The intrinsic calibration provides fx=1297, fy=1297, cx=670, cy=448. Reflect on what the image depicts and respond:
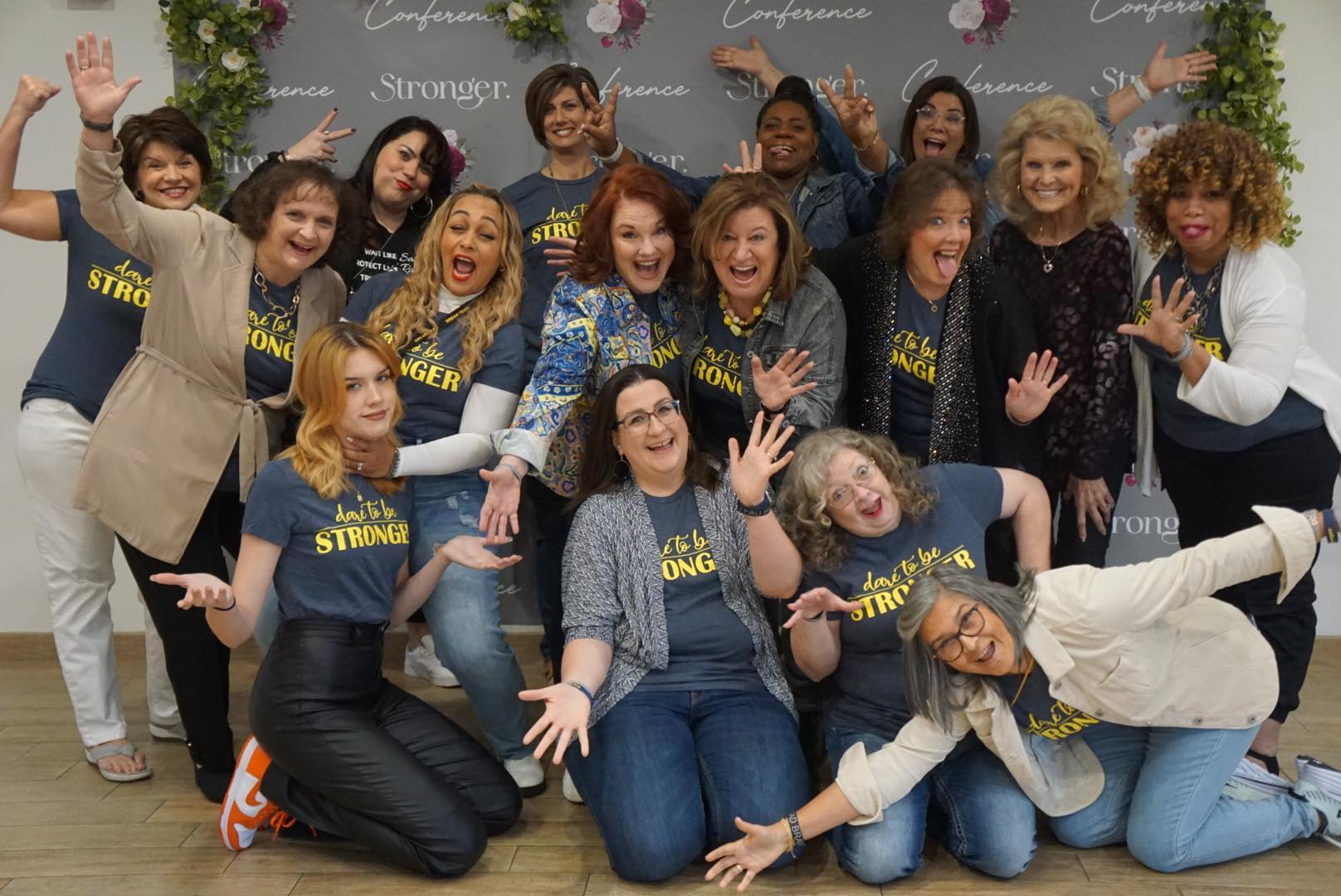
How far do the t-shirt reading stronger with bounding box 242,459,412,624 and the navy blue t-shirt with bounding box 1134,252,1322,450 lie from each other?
1898mm

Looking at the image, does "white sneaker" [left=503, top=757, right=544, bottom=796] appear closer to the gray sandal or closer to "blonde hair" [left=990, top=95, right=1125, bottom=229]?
the gray sandal

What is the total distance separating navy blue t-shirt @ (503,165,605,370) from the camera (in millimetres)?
3498

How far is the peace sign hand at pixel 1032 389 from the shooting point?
3.06 meters

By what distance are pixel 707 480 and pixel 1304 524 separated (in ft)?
4.18

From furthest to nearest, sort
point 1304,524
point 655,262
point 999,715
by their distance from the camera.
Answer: point 655,262
point 999,715
point 1304,524

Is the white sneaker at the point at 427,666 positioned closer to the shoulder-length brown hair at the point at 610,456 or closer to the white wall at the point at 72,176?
the white wall at the point at 72,176

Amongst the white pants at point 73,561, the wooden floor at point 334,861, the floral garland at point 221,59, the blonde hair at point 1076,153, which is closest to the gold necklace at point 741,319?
the blonde hair at point 1076,153

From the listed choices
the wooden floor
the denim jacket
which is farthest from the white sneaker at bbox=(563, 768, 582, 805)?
the denim jacket

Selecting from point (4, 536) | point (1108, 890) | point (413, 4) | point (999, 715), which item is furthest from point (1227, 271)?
point (4, 536)

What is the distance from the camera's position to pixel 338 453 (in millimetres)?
2936

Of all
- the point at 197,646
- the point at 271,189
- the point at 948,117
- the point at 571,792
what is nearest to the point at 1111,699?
the point at 571,792

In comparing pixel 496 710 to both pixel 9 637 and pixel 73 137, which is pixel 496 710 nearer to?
pixel 9 637

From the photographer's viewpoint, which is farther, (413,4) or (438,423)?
(413,4)

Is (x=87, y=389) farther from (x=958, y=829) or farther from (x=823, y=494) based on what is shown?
(x=958, y=829)
